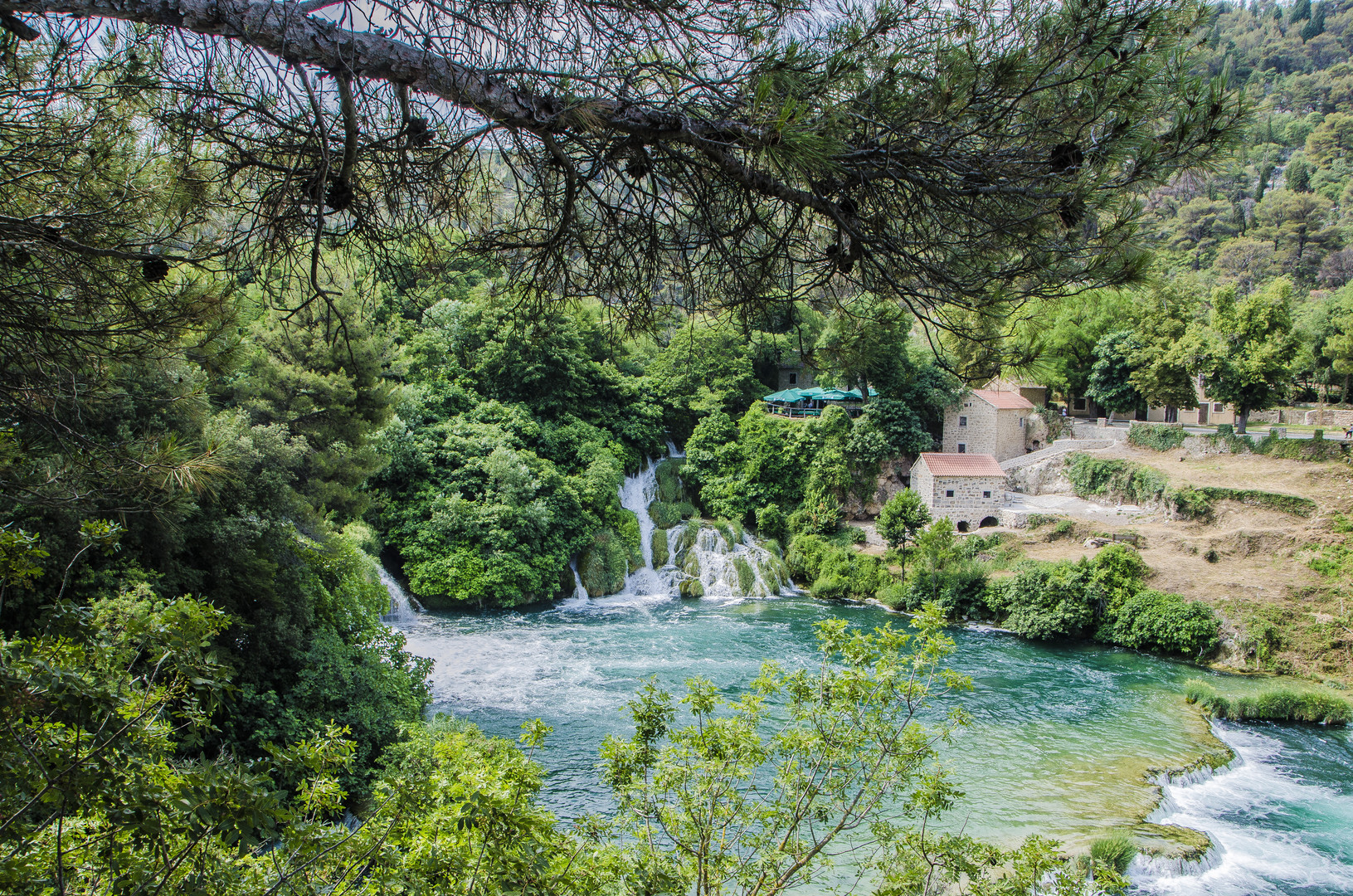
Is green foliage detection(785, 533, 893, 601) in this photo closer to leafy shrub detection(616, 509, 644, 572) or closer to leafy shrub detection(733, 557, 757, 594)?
leafy shrub detection(733, 557, 757, 594)

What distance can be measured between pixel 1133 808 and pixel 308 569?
1163 centimetres

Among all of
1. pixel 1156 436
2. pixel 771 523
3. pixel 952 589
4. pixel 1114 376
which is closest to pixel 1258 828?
pixel 952 589

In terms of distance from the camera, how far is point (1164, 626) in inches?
672

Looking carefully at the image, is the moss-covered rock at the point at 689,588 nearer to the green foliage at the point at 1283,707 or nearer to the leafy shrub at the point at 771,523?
the leafy shrub at the point at 771,523

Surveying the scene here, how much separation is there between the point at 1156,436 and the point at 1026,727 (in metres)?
17.0

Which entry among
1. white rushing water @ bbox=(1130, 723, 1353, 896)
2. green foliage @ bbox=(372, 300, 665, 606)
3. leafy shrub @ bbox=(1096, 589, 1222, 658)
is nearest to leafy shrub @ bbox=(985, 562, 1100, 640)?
leafy shrub @ bbox=(1096, 589, 1222, 658)

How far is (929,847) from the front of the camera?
12.3ft

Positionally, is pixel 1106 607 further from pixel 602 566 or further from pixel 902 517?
pixel 602 566

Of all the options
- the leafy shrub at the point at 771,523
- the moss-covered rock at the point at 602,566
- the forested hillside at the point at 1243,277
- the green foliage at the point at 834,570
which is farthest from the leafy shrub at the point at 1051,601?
the moss-covered rock at the point at 602,566

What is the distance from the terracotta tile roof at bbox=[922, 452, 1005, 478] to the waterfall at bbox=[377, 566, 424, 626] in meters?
14.9

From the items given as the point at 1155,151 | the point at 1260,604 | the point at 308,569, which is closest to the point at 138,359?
the point at 1155,151

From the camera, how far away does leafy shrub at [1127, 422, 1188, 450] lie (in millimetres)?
25609

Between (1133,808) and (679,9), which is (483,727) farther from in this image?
(679,9)

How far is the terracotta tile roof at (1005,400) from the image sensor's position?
2706cm
